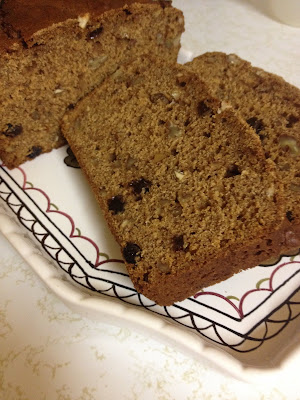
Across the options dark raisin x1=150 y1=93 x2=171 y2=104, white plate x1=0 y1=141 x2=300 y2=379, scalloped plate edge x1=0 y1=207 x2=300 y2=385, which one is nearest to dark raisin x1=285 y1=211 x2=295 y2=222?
white plate x1=0 y1=141 x2=300 y2=379

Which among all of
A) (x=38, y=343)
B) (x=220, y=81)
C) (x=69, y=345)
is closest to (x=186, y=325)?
(x=69, y=345)


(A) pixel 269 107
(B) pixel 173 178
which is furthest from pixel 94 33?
(A) pixel 269 107

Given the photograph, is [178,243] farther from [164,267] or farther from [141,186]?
[141,186]

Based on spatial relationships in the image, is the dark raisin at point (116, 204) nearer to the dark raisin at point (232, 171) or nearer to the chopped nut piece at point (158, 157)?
the chopped nut piece at point (158, 157)

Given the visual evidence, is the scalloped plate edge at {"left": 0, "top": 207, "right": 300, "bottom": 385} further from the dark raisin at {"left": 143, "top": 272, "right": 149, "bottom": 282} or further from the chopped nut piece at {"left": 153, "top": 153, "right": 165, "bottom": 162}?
the chopped nut piece at {"left": 153, "top": 153, "right": 165, "bottom": 162}

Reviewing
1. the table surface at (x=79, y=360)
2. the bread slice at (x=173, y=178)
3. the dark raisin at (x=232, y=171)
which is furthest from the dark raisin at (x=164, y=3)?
the table surface at (x=79, y=360)

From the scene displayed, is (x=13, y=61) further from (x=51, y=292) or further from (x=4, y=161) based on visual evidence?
(x=51, y=292)

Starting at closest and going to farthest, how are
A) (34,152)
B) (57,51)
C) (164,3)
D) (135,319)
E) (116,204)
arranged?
(135,319), (116,204), (57,51), (164,3), (34,152)
